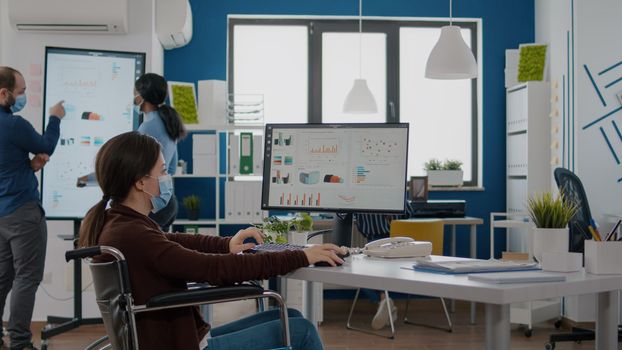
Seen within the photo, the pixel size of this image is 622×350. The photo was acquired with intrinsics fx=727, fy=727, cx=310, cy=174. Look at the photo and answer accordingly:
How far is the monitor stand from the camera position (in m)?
2.69

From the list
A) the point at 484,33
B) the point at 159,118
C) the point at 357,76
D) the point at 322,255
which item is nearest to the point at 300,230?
the point at 322,255

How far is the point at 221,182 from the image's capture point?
582 centimetres

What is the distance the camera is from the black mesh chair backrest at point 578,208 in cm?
413

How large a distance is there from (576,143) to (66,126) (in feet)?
10.8

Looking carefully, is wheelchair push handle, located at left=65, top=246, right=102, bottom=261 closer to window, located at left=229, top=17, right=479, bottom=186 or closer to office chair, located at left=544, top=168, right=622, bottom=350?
office chair, located at left=544, top=168, right=622, bottom=350

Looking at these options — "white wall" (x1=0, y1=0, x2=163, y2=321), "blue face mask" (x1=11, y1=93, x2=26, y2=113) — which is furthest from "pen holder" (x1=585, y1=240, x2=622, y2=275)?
"white wall" (x1=0, y1=0, x2=163, y2=321)

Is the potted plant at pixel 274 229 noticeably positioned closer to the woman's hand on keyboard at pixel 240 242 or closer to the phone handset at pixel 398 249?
the woman's hand on keyboard at pixel 240 242

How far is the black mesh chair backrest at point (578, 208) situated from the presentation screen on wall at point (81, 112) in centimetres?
269

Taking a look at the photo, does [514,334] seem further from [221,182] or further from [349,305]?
[221,182]

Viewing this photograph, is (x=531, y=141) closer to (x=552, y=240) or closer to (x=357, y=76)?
(x=357, y=76)

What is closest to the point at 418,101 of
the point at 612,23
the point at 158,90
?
the point at 612,23

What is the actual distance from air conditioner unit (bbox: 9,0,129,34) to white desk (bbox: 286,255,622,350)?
3.30 metres

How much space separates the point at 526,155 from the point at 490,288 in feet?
13.0

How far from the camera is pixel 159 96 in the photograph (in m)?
4.06
